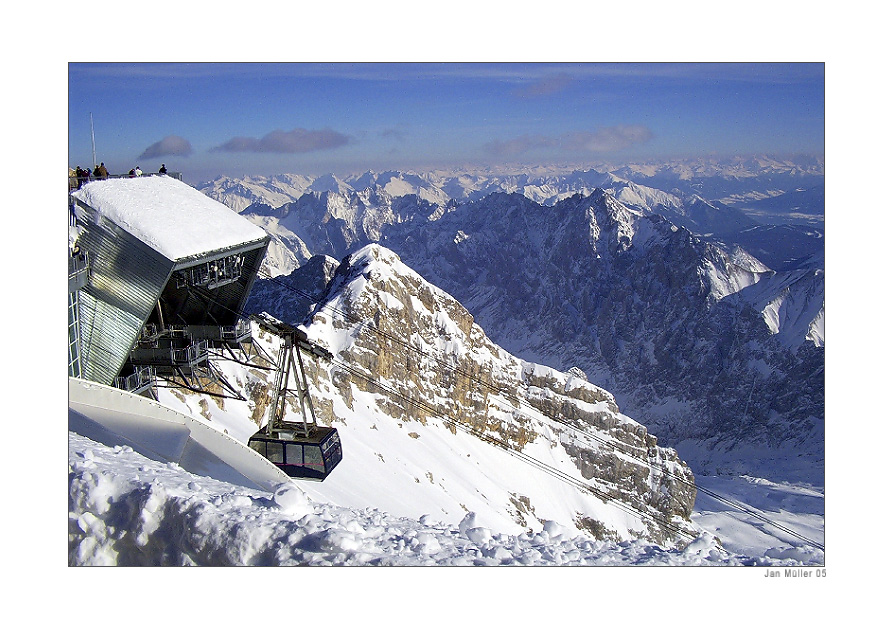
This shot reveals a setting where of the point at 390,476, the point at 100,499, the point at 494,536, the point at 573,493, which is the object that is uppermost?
the point at 100,499

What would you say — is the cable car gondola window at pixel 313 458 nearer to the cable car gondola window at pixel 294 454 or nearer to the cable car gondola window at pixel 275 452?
the cable car gondola window at pixel 294 454

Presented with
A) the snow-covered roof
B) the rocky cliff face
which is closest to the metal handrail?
the snow-covered roof

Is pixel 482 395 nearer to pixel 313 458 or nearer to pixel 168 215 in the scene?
pixel 313 458

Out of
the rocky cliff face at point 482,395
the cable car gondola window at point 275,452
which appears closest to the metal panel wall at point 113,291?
the cable car gondola window at point 275,452

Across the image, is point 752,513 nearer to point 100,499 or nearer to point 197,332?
point 197,332

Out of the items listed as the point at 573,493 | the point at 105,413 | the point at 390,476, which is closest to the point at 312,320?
the point at 390,476

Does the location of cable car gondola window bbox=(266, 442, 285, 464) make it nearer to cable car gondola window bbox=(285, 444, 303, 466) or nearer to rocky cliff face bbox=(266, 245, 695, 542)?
cable car gondola window bbox=(285, 444, 303, 466)

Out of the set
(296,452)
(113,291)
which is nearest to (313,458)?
(296,452)
